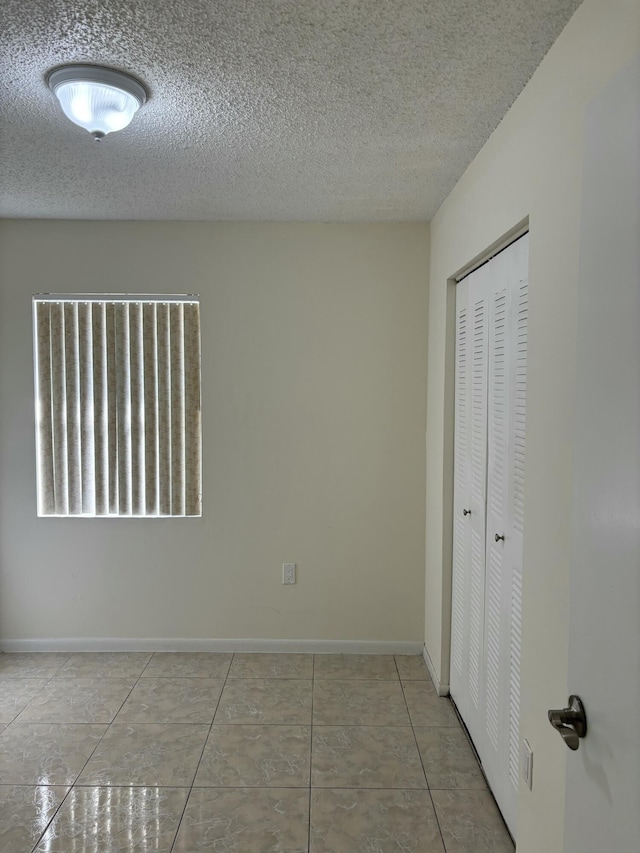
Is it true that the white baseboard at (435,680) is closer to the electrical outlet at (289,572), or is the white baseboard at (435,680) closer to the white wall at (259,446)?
the white wall at (259,446)

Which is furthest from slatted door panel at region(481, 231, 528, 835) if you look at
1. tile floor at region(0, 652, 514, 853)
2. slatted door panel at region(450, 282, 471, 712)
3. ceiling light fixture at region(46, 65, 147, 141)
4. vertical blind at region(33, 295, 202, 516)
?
vertical blind at region(33, 295, 202, 516)

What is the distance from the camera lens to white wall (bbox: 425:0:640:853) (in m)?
1.44

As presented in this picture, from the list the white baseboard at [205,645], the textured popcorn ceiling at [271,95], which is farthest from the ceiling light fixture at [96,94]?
the white baseboard at [205,645]

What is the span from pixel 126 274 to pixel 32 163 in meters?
1.00

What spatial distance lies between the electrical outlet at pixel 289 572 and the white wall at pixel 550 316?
1.89 metres

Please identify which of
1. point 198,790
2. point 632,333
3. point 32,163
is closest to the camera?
point 632,333

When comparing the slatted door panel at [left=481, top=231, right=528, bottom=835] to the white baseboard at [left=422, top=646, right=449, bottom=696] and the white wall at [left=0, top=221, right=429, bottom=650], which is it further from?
the white wall at [left=0, top=221, right=429, bottom=650]

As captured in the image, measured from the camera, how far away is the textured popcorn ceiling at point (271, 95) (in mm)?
1499

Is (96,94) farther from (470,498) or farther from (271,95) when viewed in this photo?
(470,498)

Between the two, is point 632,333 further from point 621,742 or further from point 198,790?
point 198,790

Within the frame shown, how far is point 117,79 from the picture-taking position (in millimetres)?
→ 1783

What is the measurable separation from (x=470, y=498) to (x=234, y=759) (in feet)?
4.95

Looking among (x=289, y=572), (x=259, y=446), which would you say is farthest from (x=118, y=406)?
(x=289, y=572)

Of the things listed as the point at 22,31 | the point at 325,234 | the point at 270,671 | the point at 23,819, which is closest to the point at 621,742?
the point at 22,31
